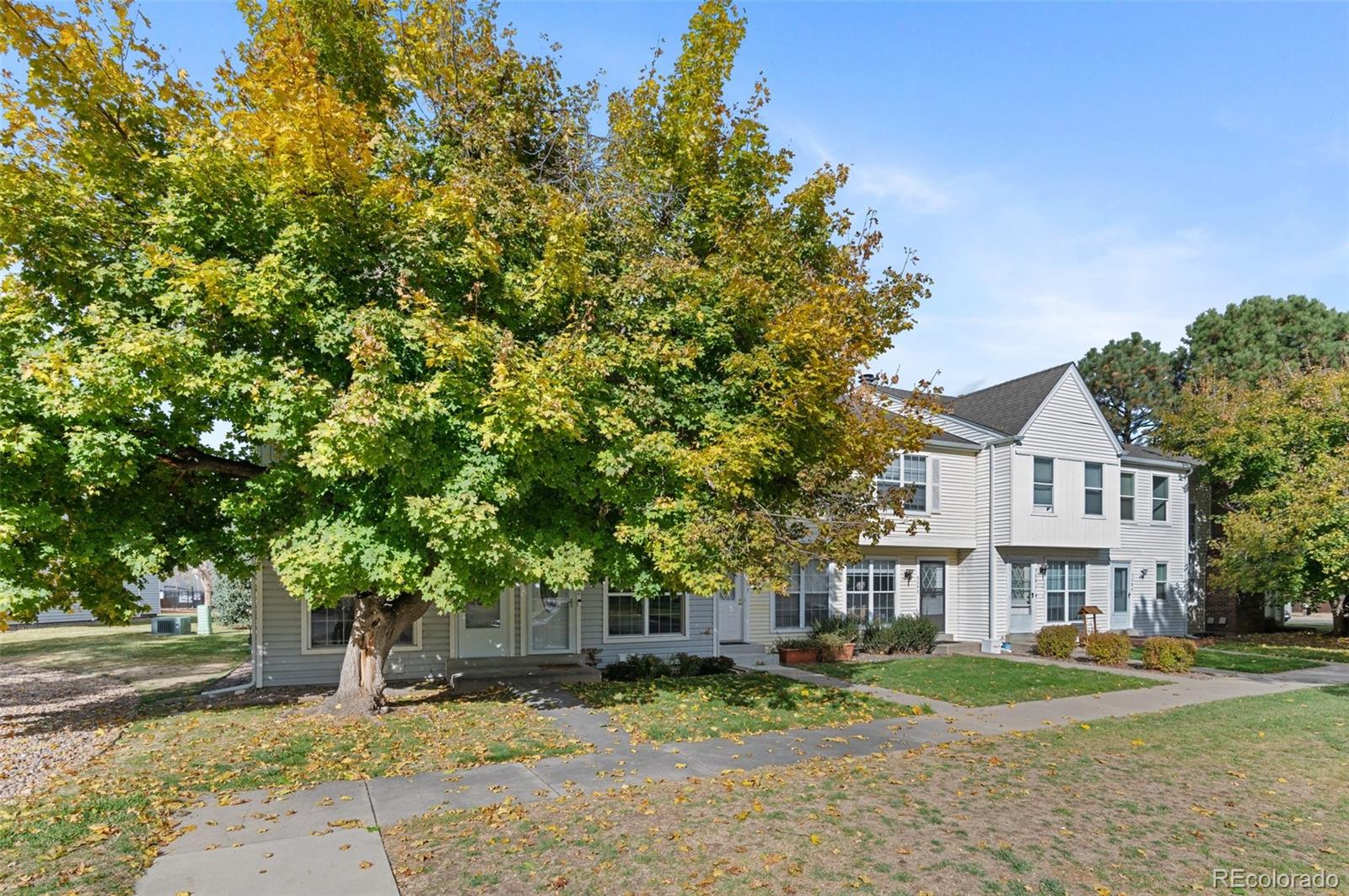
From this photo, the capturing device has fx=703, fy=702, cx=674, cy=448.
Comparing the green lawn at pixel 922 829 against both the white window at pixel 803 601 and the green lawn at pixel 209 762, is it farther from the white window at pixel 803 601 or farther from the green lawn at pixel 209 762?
the white window at pixel 803 601

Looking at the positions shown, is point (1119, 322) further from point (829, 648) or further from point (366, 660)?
point (366, 660)

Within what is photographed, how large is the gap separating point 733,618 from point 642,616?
3116 mm

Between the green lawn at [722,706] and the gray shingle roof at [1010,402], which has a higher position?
the gray shingle roof at [1010,402]

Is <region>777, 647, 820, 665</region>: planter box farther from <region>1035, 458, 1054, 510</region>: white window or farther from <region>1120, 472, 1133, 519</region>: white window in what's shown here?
<region>1120, 472, 1133, 519</region>: white window

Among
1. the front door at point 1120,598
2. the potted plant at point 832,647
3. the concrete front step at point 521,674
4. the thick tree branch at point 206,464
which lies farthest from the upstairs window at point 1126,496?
the thick tree branch at point 206,464

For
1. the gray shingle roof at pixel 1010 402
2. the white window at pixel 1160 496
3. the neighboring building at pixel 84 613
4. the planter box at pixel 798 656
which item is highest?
the gray shingle roof at pixel 1010 402

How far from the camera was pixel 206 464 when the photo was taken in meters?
9.48

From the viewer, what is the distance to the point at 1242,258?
14609 mm

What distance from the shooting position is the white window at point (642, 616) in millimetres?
15633

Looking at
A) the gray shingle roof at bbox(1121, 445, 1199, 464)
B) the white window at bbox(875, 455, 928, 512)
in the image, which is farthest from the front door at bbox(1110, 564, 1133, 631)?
the white window at bbox(875, 455, 928, 512)

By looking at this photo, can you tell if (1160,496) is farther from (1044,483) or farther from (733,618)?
(733,618)

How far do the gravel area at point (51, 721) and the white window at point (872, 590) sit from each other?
622 inches

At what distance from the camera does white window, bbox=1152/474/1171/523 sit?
78.0 ft

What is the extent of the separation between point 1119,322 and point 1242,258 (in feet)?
86.7
